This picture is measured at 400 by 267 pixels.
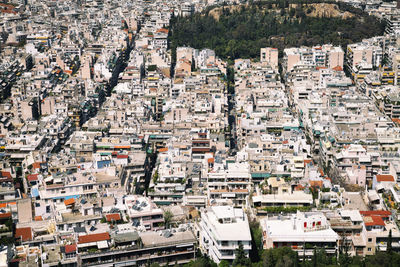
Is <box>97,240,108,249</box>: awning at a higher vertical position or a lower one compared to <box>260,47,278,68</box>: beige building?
lower

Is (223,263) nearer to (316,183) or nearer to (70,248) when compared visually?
(70,248)

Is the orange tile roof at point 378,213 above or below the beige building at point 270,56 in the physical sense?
below

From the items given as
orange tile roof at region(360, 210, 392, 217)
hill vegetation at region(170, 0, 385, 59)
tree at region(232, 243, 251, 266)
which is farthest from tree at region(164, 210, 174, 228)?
hill vegetation at region(170, 0, 385, 59)

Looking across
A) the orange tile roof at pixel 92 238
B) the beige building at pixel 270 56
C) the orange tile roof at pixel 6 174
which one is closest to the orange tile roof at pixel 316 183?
the orange tile roof at pixel 92 238

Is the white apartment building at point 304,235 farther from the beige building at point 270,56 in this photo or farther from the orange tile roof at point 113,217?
the beige building at point 270,56

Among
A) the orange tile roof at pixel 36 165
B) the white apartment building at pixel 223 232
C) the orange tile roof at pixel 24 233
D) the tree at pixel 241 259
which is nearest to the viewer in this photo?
the tree at pixel 241 259

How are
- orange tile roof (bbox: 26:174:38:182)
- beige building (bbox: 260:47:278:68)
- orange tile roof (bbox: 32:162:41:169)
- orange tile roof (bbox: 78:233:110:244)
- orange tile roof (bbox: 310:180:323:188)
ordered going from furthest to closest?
beige building (bbox: 260:47:278:68) < orange tile roof (bbox: 32:162:41:169) < orange tile roof (bbox: 26:174:38:182) < orange tile roof (bbox: 310:180:323:188) < orange tile roof (bbox: 78:233:110:244)

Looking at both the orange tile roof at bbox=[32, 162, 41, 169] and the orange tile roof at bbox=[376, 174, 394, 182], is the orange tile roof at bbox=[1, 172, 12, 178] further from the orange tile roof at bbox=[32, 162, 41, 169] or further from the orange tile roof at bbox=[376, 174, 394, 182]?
the orange tile roof at bbox=[376, 174, 394, 182]
